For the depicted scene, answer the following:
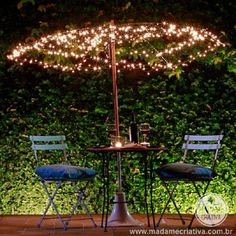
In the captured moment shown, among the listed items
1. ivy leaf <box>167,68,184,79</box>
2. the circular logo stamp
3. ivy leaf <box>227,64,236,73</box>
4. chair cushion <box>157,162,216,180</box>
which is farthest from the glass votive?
ivy leaf <box>227,64,236,73</box>


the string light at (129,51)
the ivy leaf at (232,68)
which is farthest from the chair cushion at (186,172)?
the ivy leaf at (232,68)

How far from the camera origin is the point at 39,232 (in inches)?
243

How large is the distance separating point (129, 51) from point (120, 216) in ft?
6.51

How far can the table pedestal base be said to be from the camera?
21.0ft

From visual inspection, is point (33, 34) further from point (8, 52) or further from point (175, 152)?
point (175, 152)

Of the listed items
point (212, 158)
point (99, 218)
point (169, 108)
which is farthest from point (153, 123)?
point (99, 218)

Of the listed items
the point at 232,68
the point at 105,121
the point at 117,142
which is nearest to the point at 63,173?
the point at 117,142

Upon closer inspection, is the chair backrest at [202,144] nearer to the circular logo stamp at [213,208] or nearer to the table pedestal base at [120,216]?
the circular logo stamp at [213,208]

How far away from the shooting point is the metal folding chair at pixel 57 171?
20.2 ft

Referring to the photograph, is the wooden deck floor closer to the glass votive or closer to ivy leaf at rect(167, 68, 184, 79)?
the glass votive

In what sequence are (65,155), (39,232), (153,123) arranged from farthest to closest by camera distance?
(153,123) < (65,155) < (39,232)

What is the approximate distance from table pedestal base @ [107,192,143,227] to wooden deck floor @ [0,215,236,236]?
9 cm

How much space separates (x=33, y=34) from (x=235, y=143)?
2.58m

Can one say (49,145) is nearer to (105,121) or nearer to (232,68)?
(105,121)
